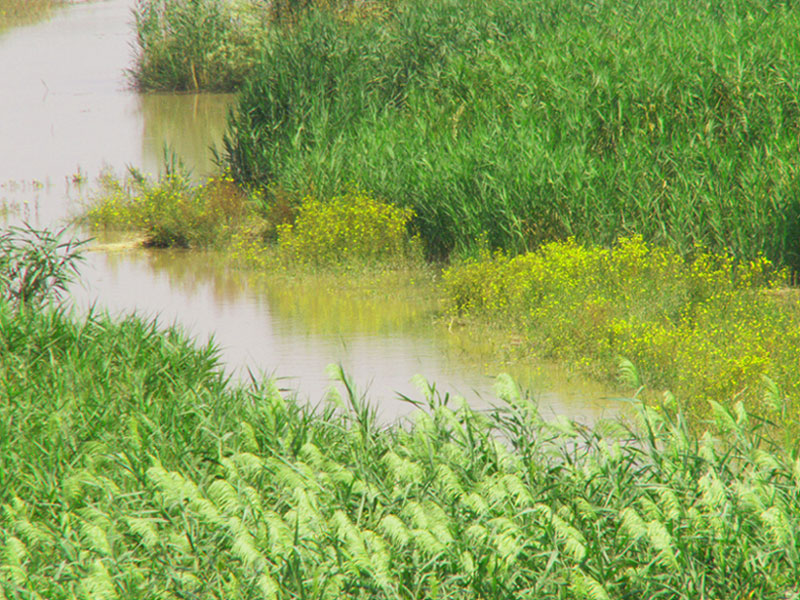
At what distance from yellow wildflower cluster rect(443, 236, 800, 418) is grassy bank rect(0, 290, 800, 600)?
8.96 feet

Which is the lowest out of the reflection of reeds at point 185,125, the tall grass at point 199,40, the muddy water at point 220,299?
the muddy water at point 220,299

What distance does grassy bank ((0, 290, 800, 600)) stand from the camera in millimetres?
4500

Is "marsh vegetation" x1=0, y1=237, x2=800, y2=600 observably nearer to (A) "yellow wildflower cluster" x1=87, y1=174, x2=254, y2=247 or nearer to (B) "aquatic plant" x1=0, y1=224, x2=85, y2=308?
(B) "aquatic plant" x1=0, y1=224, x2=85, y2=308

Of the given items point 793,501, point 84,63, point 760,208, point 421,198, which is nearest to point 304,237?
point 421,198

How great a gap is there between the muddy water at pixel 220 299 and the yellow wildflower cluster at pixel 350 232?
0.66 metres

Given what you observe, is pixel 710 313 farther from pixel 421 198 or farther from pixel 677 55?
pixel 677 55

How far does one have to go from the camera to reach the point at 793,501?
4.89 m

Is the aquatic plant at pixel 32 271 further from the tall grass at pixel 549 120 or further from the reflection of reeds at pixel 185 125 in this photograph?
the reflection of reeds at pixel 185 125

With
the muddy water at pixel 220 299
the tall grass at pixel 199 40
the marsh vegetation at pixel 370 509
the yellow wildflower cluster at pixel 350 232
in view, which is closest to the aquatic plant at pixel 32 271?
the muddy water at pixel 220 299

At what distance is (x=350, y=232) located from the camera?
13.4 metres

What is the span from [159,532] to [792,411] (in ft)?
15.0

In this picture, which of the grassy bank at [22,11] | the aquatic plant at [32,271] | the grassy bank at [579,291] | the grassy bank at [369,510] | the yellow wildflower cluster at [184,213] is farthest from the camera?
the grassy bank at [22,11]

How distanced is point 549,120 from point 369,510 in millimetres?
9686

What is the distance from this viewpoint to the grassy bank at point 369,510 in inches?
177
